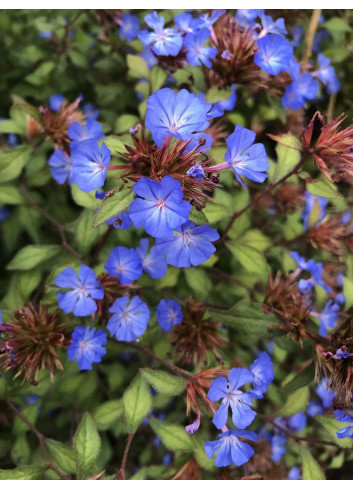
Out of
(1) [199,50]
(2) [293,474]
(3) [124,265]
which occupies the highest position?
(1) [199,50]

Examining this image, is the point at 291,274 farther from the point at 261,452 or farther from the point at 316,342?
the point at 261,452

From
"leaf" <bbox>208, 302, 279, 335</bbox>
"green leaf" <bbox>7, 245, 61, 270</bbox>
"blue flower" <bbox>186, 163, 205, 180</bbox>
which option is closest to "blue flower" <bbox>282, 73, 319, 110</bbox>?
"leaf" <bbox>208, 302, 279, 335</bbox>

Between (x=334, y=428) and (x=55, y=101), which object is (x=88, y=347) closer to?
(x=334, y=428)

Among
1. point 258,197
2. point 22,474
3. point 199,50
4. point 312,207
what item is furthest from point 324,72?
point 22,474

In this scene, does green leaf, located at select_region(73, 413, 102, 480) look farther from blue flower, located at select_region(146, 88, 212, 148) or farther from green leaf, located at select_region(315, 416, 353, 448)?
blue flower, located at select_region(146, 88, 212, 148)

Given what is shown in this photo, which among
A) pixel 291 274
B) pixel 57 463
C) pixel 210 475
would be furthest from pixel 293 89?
pixel 57 463

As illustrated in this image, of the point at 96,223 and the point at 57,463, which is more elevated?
the point at 96,223
